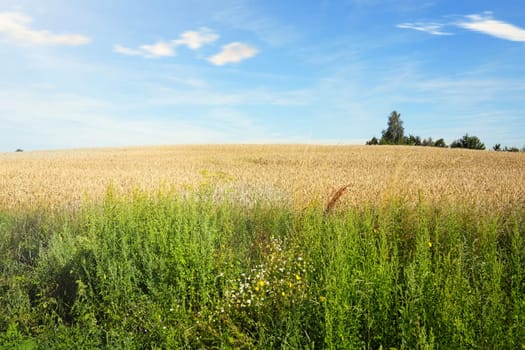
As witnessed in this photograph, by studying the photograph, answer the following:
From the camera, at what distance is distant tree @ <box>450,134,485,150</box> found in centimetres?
4744

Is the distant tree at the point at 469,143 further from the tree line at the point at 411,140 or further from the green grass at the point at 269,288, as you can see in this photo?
the green grass at the point at 269,288

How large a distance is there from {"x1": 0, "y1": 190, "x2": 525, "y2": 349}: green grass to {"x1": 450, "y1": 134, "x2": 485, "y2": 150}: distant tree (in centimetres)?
4412

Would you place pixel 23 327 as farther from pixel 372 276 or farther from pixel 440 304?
pixel 440 304

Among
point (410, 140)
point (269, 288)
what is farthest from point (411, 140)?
point (269, 288)

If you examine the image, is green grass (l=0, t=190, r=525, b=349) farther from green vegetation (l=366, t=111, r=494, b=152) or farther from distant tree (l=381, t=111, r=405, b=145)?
distant tree (l=381, t=111, r=405, b=145)

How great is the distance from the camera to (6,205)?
401 inches

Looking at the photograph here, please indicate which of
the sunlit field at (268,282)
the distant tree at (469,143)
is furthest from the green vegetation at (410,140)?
the sunlit field at (268,282)

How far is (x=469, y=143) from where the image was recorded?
4772 centimetres

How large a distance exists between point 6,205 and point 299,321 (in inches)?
334

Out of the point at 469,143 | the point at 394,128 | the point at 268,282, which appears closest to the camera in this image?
the point at 268,282

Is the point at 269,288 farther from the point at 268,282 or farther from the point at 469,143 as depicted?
the point at 469,143

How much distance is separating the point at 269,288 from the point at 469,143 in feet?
157

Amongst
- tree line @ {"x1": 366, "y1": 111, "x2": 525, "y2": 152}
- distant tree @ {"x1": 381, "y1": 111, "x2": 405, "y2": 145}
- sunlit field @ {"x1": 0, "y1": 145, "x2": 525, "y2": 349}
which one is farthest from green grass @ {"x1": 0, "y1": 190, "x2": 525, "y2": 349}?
distant tree @ {"x1": 381, "y1": 111, "x2": 405, "y2": 145}

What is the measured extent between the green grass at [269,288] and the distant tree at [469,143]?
44.1 metres
